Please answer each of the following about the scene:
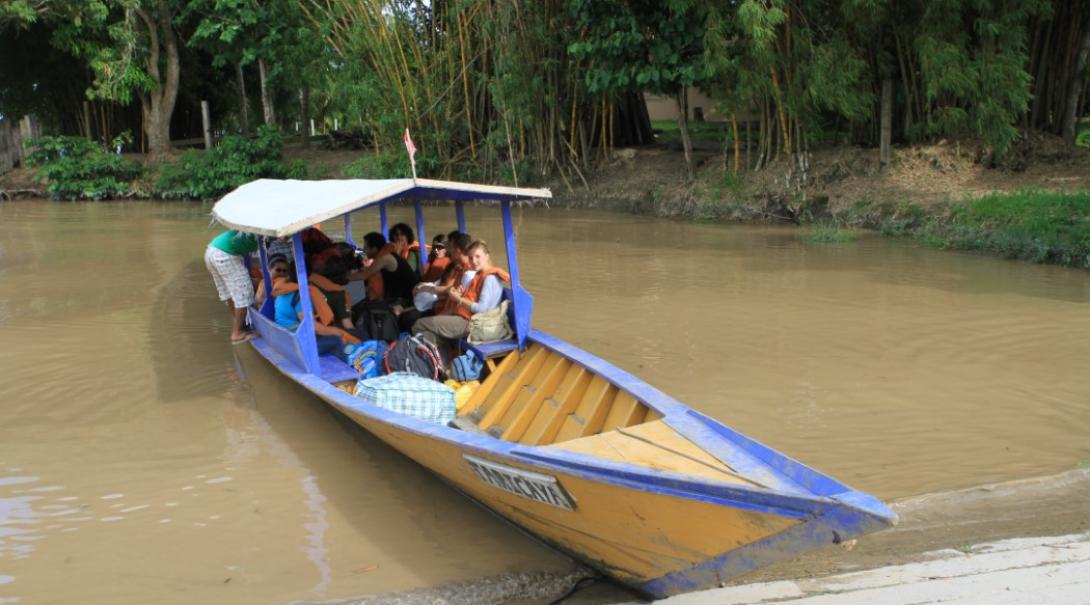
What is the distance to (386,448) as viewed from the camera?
16.8 feet

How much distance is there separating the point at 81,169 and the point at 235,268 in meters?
15.2

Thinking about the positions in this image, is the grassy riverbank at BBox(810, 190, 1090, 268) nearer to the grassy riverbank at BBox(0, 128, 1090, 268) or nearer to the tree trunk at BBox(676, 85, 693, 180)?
the grassy riverbank at BBox(0, 128, 1090, 268)

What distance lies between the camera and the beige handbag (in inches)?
221

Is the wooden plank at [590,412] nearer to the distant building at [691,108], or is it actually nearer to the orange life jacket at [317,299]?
the orange life jacket at [317,299]

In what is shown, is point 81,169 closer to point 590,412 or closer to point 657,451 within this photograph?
point 590,412

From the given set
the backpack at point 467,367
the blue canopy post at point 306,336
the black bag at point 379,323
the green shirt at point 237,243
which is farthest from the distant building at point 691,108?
the blue canopy post at point 306,336

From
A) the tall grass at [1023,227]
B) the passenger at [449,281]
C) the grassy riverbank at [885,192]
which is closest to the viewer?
the passenger at [449,281]

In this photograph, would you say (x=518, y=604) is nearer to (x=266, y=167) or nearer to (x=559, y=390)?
(x=559, y=390)

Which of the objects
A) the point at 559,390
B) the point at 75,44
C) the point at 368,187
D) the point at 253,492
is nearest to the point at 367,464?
the point at 253,492

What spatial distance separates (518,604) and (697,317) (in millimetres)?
4609

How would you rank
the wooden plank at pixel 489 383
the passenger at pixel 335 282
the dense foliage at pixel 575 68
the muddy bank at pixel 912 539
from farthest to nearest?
1. the dense foliage at pixel 575 68
2. the passenger at pixel 335 282
3. the wooden plank at pixel 489 383
4. the muddy bank at pixel 912 539

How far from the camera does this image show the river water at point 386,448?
394cm

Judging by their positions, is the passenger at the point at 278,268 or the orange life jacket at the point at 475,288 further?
the passenger at the point at 278,268

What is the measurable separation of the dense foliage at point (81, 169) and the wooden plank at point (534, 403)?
59.7 feet
